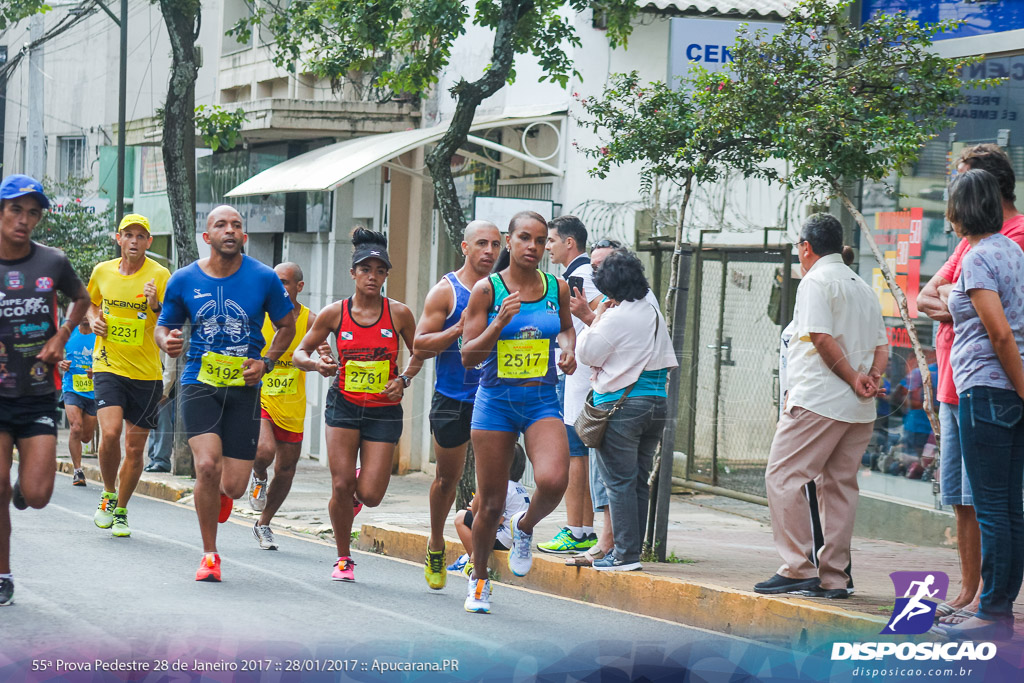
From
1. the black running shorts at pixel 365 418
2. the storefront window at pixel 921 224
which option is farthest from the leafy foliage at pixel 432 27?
the black running shorts at pixel 365 418

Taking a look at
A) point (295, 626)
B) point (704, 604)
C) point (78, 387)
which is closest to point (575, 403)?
point (704, 604)

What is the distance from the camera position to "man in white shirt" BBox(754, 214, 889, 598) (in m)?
7.34

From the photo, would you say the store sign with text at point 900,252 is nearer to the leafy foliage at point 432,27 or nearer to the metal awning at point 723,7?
the metal awning at point 723,7

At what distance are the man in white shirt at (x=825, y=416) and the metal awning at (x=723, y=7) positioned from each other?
5.99m

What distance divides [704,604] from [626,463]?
104 cm

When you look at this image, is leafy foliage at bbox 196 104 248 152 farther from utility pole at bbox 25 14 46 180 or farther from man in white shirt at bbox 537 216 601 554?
utility pole at bbox 25 14 46 180

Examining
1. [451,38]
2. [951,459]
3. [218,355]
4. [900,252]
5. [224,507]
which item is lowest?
[224,507]

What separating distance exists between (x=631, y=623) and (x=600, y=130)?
794 centimetres

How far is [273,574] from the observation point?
869 centimetres

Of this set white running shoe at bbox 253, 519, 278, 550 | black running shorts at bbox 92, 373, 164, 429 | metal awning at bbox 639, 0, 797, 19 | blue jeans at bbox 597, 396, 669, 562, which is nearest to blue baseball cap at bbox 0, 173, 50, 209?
black running shorts at bbox 92, 373, 164, 429

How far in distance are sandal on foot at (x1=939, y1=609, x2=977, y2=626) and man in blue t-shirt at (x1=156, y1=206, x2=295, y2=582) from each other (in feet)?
13.0

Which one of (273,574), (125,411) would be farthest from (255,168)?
(273,574)

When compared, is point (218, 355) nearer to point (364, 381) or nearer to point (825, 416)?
point (364, 381)

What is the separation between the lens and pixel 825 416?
7336mm
